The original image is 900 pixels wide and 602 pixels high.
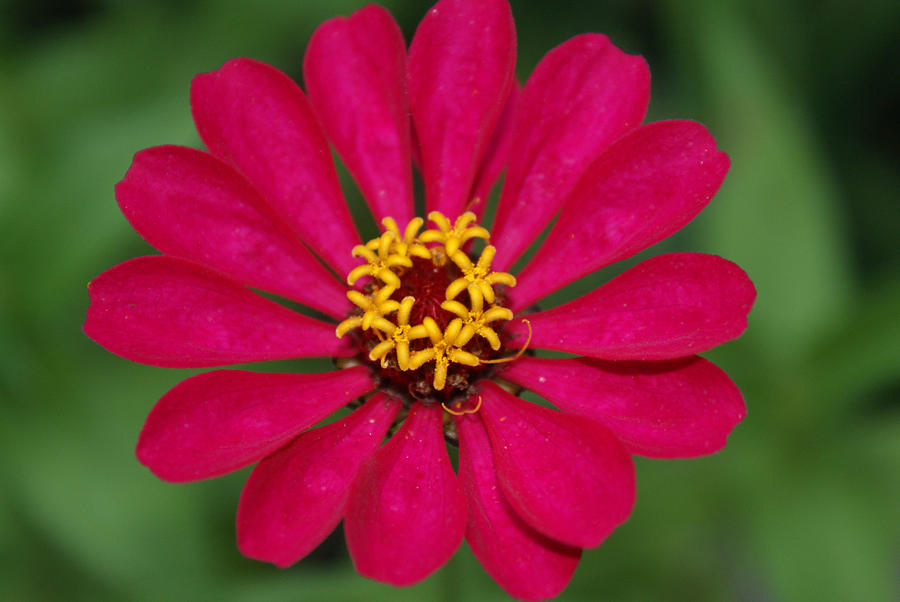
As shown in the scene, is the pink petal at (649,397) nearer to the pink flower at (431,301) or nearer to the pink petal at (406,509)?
the pink flower at (431,301)

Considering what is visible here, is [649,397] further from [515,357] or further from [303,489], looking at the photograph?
[303,489]

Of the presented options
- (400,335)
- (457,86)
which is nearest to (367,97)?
(457,86)

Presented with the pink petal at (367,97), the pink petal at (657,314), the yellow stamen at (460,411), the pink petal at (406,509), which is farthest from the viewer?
the pink petal at (367,97)

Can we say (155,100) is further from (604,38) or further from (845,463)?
(845,463)

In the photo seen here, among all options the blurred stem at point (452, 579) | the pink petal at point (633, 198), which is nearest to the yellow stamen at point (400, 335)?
the pink petal at point (633, 198)

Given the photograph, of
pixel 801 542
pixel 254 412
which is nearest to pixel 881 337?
pixel 801 542

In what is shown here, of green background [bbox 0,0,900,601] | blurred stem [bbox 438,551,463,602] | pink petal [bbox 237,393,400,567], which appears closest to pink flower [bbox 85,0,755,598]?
pink petal [bbox 237,393,400,567]
